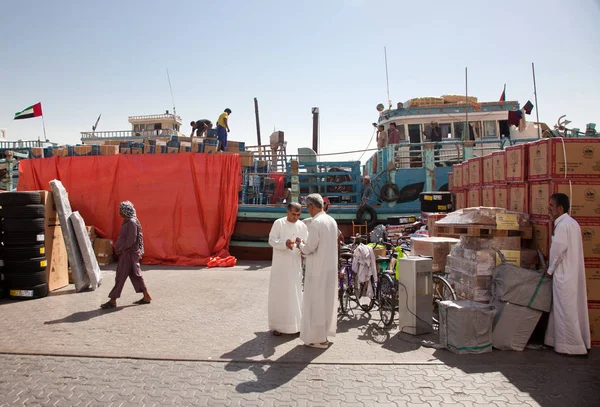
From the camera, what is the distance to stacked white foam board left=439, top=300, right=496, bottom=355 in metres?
5.06

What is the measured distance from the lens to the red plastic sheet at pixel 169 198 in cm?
1181

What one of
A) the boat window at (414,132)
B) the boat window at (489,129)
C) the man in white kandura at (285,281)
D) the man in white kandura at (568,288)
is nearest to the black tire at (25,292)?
the man in white kandura at (285,281)

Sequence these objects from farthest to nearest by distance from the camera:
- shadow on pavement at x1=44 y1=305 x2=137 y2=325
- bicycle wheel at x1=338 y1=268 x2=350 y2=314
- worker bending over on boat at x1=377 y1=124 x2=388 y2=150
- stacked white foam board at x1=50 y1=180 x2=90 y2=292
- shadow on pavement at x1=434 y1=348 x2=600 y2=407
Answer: worker bending over on boat at x1=377 y1=124 x2=388 y2=150
stacked white foam board at x1=50 y1=180 x2=90 y2=292
bicycle wheel at x1=338 y1=268 x2=350 y2=314
shadow on pavement at x1=44 y1=305 x2=137 y2=325
shadow on pavement at x1=434 y1=348 x2=600 y2=407

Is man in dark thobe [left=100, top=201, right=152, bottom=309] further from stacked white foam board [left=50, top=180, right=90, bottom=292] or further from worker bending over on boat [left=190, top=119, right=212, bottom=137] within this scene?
worker bending over on boat [left=190, top=119, right=212, bottom=137]

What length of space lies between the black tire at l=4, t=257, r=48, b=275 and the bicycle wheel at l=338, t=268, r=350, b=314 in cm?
550

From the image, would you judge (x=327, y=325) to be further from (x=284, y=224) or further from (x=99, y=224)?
(x=99, y=224)

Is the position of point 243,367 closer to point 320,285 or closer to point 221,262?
point 320,285

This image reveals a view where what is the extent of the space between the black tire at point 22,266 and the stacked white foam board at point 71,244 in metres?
0.64

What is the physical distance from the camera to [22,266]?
7895 mm

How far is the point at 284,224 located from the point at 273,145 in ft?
31.4

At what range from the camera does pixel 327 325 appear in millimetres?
5398

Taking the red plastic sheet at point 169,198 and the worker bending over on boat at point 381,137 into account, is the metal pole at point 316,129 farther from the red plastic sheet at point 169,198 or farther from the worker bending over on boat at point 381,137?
the red plastic sheet at point 169,198

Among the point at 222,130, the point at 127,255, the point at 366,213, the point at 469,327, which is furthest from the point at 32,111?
the point at 469,327

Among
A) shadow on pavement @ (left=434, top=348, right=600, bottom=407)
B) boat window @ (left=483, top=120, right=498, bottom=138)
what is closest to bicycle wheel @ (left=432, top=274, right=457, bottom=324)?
shadow on pavement @ (left=434, top=348, right=600, bottom=407)
